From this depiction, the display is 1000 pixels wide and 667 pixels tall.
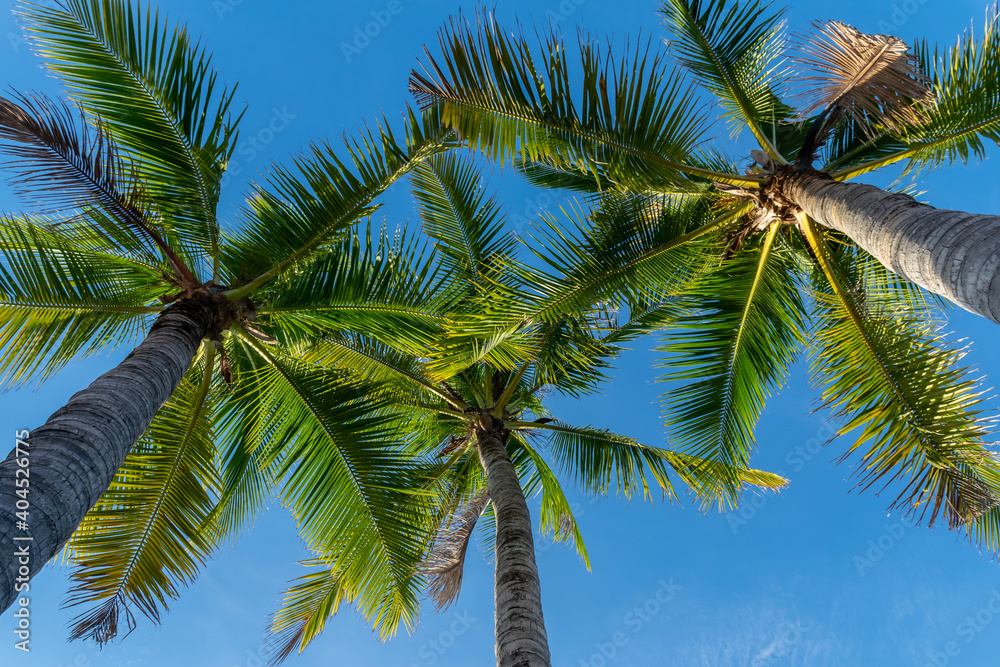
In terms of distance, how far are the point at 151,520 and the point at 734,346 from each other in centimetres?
660

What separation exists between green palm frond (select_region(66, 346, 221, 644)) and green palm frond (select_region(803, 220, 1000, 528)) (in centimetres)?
635

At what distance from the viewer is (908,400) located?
5707mm

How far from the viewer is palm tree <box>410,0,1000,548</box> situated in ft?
18.0

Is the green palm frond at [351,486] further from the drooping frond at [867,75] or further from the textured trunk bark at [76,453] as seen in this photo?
the drooping frond at [867,75]

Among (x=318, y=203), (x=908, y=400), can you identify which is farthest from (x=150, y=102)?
(x=908, y=400)

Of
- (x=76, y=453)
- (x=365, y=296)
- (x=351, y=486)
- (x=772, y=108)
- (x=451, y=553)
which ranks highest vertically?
(x=772, y=108)

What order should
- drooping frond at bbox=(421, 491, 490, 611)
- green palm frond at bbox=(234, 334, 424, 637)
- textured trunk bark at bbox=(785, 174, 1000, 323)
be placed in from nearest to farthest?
1. textured trunk bark at bbox=(785, 174, 1000, 323)
2. green palm frond at bbox=(234, 334, 424, 637)
3. drooping frond at bbox=(421, 491, 490, 611)

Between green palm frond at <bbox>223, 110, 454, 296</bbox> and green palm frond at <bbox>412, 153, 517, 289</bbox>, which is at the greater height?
green palm frond at <bbox>412, 153, 517, 289</bbox>

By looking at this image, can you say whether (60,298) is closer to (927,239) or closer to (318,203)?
(318,203)

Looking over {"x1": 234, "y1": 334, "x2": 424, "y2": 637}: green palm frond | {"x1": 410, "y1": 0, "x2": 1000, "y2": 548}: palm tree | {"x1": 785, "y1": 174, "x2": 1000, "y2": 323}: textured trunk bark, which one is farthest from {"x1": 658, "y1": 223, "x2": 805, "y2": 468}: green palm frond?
{"x1": 234, "y1": 334, "x2": 424, "y2": 637}: green palm frond

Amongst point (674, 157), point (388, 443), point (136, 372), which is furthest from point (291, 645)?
point (674, 157)

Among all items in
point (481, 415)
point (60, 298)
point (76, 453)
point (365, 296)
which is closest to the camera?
point (76, 453)

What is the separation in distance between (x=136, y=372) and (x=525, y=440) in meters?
5.98

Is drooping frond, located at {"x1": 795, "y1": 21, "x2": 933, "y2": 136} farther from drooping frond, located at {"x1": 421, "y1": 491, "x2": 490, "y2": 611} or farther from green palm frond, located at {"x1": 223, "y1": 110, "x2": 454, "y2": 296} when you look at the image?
drooping frond, located at {"x1": 421, "y1": 491, "x2": 490, "y2": 611}
